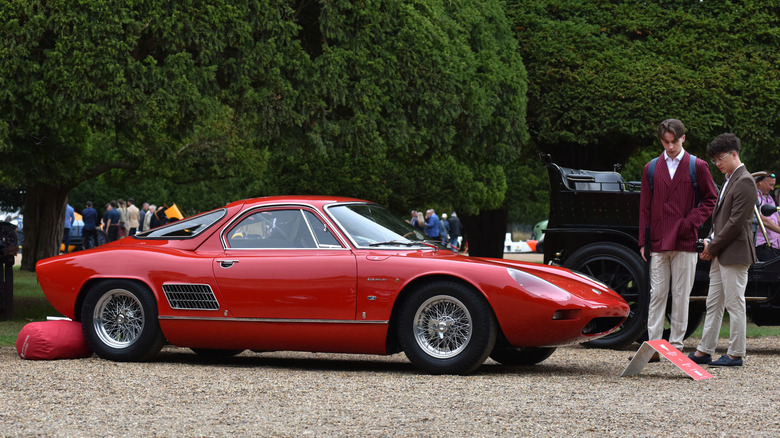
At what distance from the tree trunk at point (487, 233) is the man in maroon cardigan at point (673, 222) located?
1744 centimetres

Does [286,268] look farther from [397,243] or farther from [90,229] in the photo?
[90,229]

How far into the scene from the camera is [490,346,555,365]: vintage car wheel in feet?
28.2

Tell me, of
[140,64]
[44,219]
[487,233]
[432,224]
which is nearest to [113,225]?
[44,219]

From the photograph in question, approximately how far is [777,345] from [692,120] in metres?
6.56

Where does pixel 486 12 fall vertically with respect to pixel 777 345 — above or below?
above

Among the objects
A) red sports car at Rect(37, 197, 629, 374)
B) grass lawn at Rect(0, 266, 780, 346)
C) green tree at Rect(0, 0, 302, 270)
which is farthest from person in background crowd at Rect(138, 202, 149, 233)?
red sports car at Rect(37, 197, 629, 374)

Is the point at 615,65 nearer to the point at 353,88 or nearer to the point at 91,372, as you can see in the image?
the point at 353,88

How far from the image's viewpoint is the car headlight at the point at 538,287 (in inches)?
299

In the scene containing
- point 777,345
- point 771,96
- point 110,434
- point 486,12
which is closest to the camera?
point 110,434

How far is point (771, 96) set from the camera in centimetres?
1650

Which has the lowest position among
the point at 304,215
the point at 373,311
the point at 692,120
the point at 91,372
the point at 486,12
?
the point at 91,372

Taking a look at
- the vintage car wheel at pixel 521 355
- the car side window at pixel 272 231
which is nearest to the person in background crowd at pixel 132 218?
the car side window at pixel 272 231

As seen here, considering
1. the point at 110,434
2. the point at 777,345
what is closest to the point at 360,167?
the point at 777,345

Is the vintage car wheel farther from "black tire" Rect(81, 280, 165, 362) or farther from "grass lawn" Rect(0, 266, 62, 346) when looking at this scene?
"grass lawn" Rect(0, 266, 62, 346)
